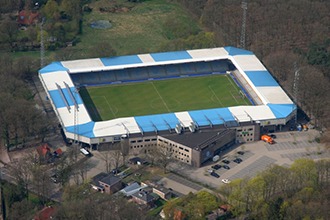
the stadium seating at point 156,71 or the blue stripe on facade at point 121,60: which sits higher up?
the blue stripe on facade at point 121,60

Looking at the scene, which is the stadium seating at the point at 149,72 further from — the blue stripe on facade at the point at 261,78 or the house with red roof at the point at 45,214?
the house with red roof at the point at 45,214

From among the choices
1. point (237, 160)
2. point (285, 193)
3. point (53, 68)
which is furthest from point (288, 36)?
point (285, 193)

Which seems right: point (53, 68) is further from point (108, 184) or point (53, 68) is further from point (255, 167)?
point (255, 167)

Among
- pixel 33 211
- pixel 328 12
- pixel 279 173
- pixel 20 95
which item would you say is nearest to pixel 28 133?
pixel 20 95

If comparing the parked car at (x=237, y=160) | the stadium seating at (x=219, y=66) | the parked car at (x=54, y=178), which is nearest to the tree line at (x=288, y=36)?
the stadium seating at (x=219, y=66)

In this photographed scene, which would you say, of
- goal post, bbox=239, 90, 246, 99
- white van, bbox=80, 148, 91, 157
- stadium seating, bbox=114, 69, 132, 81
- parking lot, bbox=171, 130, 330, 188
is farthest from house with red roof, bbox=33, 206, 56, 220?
goal post, bbox=239, 90, 246, 99

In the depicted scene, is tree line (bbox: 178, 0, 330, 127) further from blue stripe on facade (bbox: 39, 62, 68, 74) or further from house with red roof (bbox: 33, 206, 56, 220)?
house with red roof (bbox: 33, 206, 56, 220)

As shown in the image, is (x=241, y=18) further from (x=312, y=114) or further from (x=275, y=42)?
(x=312, y=114)
